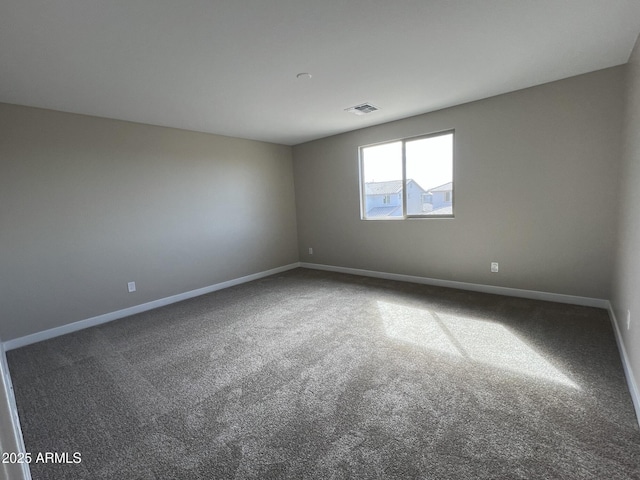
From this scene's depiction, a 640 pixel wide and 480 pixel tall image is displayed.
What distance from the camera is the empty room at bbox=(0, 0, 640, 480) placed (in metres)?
1.79

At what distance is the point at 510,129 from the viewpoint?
358 cm

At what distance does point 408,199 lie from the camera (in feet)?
15.3

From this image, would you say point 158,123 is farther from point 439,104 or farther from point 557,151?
point 557,151

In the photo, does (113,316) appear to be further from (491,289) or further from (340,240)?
(491,289)

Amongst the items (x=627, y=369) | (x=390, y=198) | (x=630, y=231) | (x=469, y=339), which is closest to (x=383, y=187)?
(x=390, y=198)

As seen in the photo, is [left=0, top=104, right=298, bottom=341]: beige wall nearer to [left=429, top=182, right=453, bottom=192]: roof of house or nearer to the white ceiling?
the white ceiling

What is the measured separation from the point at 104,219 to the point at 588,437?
4.72m

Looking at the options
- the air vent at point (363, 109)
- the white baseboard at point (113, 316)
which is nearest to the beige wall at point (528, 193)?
the air vent at point (363, 109)

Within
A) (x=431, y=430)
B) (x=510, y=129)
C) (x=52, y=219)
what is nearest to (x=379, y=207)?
(x=510, y=129)

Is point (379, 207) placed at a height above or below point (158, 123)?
below

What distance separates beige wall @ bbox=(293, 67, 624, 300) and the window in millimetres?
141

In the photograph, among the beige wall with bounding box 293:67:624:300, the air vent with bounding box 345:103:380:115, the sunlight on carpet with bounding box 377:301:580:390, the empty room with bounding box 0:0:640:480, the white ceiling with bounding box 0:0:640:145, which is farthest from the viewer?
the air vent with bounding box 345:103:380:115

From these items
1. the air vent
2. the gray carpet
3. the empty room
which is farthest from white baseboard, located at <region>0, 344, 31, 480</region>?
the air vent

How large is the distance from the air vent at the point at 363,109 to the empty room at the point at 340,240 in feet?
0.17
